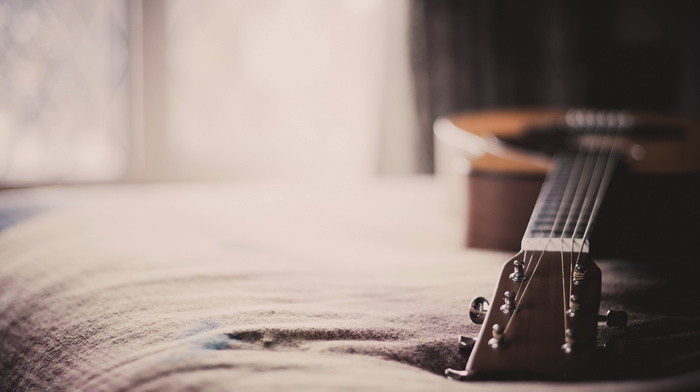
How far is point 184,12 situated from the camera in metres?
2.70

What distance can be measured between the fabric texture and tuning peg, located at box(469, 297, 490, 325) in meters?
0.03

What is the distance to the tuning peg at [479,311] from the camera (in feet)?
1.58

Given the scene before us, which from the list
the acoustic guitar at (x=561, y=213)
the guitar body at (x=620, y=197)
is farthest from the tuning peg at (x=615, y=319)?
the guitar body at (x=620, y=197)

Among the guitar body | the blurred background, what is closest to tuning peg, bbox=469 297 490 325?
the guitar body

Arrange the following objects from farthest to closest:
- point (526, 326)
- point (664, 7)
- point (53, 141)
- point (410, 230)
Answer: point (53, 141) → point (664, 7) → point (410, 230) → point (526, 326)

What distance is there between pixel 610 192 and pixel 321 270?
38cm

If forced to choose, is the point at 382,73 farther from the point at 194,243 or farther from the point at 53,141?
the point at 194,243

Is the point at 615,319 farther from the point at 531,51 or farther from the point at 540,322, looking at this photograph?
the point at 531,51

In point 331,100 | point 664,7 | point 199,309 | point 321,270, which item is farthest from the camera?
point 331,100

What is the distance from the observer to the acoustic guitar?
436 millimetres

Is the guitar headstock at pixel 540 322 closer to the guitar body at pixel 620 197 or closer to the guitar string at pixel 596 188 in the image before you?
the guitar string at pixel 596 188

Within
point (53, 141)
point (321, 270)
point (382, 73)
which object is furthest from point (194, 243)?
point (53, 141)

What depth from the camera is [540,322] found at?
453 millimetres

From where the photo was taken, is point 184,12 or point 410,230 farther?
point 184,12
